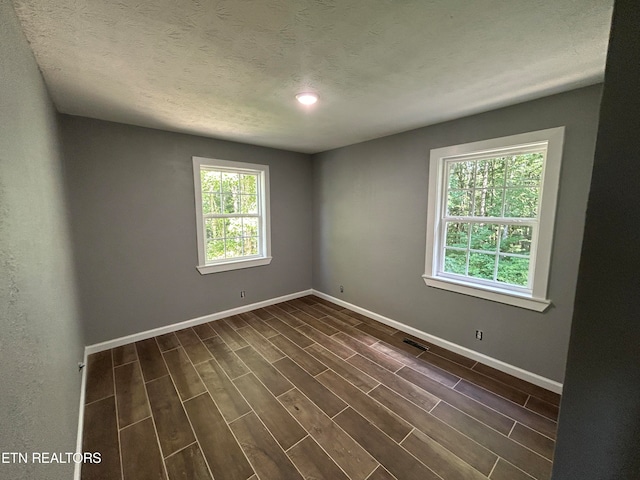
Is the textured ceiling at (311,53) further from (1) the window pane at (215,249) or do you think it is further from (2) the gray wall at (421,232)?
(1) the window pane at (215,249)

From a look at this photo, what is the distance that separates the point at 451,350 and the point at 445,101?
7.98 feet

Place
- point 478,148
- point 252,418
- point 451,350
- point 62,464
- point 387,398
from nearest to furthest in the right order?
point 62,464 → point 252,418 → point 387,398 → point 478,148 → point 451,350

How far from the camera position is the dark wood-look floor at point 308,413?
1.51 meters

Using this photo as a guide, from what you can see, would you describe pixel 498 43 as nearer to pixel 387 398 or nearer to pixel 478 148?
pixel 478 148

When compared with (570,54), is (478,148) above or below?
below

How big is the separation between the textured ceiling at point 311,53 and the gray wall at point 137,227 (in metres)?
0.45

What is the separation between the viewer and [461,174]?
264 centimetres

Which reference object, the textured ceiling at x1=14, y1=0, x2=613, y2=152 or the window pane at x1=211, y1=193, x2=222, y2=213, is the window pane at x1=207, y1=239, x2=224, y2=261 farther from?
the textured ceiling at x1=14, y1=0, x2=613, y2=152

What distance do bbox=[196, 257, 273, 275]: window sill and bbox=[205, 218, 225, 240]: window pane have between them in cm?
39

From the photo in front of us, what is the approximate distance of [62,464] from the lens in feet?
3.68

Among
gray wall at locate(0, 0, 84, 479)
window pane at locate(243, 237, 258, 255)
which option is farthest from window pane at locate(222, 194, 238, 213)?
gray wall at locate(0, 0, 84, 479)

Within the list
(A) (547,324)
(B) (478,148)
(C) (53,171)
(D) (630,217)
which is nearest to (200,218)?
(C) (53,171)

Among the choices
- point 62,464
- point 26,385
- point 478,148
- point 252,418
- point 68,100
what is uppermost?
point 68,100

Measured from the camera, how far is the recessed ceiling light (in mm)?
1966
